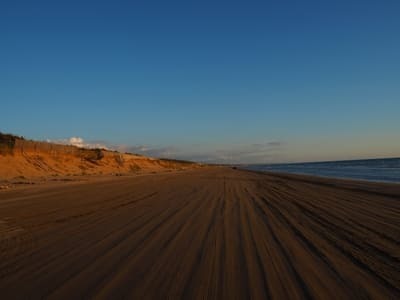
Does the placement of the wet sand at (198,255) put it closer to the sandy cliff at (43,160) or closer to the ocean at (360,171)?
the sandy cliff at (43,160)

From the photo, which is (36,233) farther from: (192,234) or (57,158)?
(57,158)

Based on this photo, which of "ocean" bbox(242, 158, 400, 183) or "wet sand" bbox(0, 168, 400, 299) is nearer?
"wet sand" bbox(0, 168, 400, 299)

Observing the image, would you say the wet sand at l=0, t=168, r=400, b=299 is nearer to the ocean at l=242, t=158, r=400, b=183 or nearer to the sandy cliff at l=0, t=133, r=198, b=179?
the sandy cliff at l=0, t=133, r=198, b=179

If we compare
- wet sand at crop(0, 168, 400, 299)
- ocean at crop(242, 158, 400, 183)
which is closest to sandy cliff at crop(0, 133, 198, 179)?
wet sand at crop(0, 168, 400, 299)

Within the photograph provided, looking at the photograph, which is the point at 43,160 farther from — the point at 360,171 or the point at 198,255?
the point at 360,171

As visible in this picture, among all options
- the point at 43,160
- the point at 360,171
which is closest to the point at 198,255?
the point at 43,160

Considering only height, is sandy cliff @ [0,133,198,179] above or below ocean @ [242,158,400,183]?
above

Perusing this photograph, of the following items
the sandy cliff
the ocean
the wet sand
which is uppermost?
the sandy cliff

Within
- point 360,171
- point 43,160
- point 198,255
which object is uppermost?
point 43,160

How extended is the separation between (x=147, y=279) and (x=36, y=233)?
3.83m

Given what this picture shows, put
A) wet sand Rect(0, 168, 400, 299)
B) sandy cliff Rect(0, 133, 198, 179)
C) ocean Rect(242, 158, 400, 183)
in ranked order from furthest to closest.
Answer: ocean Rect(242, 158, 400, 183) → sandy cliff Rect(0, 133, 198, 179) → wet sand Rect(0, 168, 400, 299)

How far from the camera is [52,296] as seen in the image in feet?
11.7

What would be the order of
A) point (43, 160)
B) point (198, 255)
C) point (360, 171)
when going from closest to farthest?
point (198, 255)
point (43, 160)
point (360, 171)

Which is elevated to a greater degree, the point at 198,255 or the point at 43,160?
the point at 43,160
